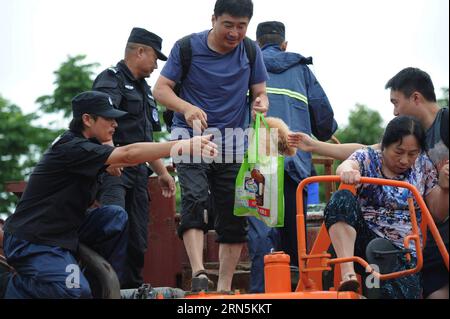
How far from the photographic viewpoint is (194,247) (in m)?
5.91

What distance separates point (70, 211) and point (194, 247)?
0.88 m

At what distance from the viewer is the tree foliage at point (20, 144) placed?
23547 millimetres

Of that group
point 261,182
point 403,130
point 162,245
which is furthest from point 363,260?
point 162,245

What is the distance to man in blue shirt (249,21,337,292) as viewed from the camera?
672cm

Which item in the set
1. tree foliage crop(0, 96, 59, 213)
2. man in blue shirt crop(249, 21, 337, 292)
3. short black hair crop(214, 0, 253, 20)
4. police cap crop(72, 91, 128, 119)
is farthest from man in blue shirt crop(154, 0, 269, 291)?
tree foliage crop(0, 96, 59, 213)

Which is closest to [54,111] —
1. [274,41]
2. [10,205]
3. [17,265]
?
[10,205]

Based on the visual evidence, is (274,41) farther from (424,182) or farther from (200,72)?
(424,182)

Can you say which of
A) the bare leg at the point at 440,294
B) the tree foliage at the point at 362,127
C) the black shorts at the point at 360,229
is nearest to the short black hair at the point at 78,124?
the black shorts at the point at 360,229

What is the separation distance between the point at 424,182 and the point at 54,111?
20.5 m

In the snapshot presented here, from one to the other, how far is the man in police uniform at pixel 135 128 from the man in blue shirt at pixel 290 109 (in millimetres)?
905

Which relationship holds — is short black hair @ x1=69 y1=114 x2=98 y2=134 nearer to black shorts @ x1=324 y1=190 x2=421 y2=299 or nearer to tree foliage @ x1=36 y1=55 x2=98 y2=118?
black shorts @ x1=324 y1=190 x2=421 y2=299

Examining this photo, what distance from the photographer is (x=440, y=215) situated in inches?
205

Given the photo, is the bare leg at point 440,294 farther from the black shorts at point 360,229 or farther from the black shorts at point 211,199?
the black shorts at point 211,199
